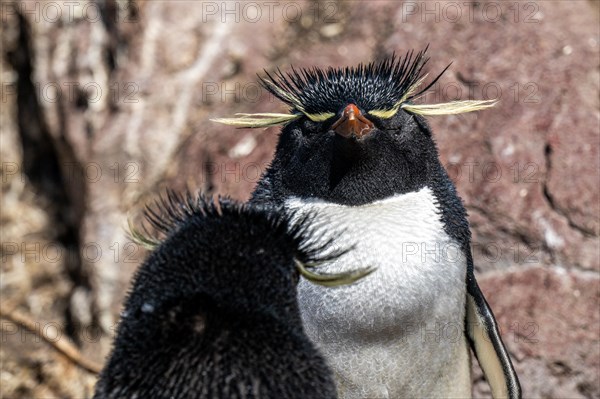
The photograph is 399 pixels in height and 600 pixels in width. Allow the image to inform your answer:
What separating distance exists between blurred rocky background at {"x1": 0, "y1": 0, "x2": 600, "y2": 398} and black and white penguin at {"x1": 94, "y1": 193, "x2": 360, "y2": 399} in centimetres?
243

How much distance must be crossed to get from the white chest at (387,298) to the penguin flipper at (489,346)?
17 cm

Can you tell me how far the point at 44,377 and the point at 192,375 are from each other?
3.52 meters

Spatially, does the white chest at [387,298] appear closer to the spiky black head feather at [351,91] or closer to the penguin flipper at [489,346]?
the penguin flipper at [489,346]

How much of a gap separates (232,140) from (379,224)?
2.33 m

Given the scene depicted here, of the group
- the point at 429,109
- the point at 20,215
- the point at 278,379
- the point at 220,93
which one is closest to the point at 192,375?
the point at 278,379

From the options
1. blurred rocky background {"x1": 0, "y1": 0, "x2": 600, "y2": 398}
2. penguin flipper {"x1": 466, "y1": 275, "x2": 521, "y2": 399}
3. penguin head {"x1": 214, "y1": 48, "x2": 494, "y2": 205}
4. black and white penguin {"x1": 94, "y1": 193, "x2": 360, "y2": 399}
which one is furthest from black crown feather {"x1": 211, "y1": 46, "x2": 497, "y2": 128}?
blurred rocky background {"x1": 0, "y1": 0, "x2": 600, "y2": 398}

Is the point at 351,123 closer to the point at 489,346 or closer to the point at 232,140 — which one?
the point at 489,346

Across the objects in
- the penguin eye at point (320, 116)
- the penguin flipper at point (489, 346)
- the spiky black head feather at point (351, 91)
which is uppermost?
the spiky black head feather at point (351, 91)

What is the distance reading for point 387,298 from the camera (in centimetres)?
323

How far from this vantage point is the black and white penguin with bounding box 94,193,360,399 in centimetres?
219

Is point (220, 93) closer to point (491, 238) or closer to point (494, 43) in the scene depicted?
point (494, 43)

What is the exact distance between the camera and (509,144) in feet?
15.8

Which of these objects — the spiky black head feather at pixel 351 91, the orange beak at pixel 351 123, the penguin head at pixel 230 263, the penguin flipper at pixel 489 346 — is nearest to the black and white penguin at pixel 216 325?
the penguin head at pixel 230 263

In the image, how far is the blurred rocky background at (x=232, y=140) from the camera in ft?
14.8
